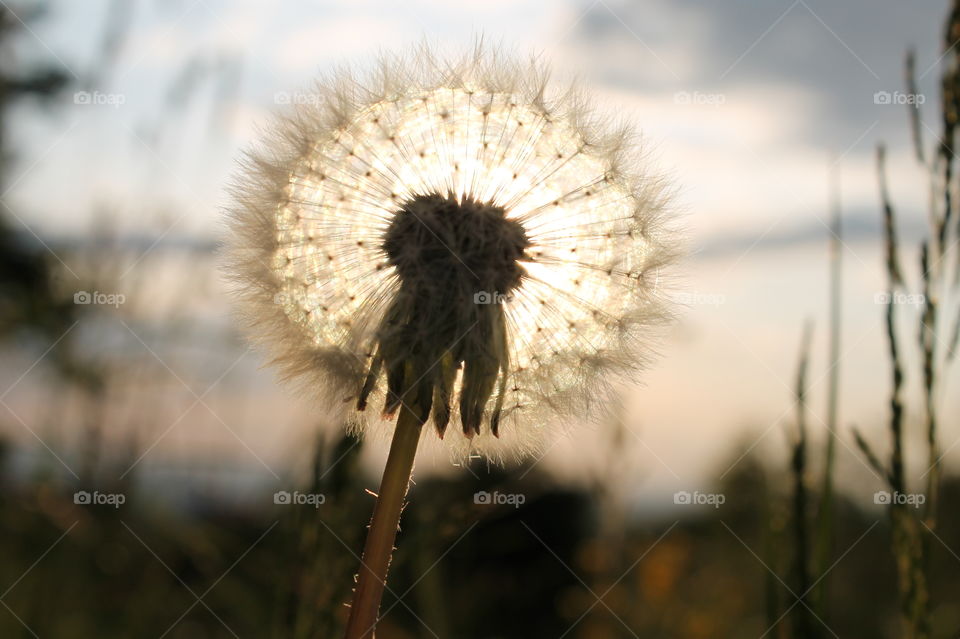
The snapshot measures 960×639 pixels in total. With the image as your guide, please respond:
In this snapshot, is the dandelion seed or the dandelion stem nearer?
the dandelion stem

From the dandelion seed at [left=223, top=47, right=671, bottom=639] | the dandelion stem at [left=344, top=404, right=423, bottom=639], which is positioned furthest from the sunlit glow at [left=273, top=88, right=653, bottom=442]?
the dandelion stem at [left=344, top=404, right=423, bottom=639]

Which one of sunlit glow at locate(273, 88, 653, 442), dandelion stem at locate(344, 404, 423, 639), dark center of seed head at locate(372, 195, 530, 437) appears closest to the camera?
dandelion stem at locate(344, 404, 423, 639)

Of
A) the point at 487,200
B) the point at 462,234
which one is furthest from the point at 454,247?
the point at 487,200

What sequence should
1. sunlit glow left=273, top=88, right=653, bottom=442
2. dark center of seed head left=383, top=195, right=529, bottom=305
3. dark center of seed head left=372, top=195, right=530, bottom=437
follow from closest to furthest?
dark center of seed head left=372, top=195, right=530, bottom=437, dark center of seed head left=383, top=195, right=529, bottom=305, sunlit glow left=273, top=88, right=653, bottom=442

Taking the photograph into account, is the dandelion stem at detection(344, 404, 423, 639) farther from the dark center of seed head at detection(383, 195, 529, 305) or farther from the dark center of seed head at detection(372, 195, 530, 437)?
the dark center of seed head at detection(383, 195, 529, 305)

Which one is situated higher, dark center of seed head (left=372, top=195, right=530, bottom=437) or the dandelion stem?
dark center of seed head (left=372, top=195, right=530, bottom=437)

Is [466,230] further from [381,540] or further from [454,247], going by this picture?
[381,540]

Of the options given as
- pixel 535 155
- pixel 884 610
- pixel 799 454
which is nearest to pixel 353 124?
pixel 535 155

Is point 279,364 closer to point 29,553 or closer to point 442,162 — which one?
point 442,162
